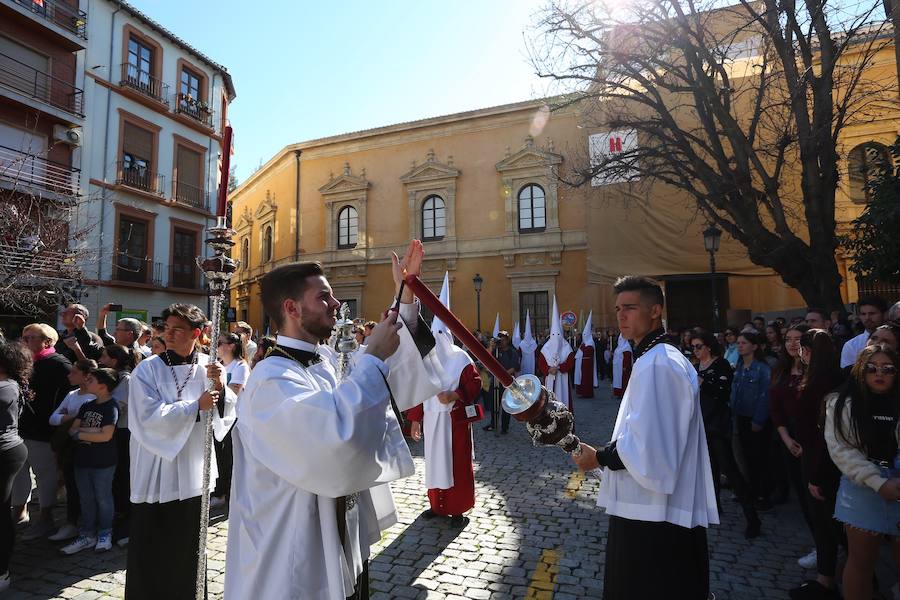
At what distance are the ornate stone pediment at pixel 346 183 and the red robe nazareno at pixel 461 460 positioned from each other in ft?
81.6

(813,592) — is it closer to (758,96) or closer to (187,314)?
(187,314)

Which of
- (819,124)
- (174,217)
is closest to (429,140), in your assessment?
(174,217)

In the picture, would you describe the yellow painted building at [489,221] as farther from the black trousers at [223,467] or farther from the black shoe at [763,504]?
the black trousers at [223,467]

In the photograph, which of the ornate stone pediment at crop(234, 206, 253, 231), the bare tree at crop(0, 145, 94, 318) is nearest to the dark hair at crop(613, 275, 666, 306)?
the bare tree at crop(0, 145, 94, 318)

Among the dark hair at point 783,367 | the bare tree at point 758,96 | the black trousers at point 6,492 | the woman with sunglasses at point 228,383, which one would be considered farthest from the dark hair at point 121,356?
the bare tree at point 758,96

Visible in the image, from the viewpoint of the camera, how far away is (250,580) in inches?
79.0

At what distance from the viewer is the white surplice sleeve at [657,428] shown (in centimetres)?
236

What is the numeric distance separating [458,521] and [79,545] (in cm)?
330

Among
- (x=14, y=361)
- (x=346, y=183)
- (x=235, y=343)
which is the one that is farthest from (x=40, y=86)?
(x=14, y=361)

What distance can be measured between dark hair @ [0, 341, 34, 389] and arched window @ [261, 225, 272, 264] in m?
31.5

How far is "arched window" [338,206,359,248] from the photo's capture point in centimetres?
2969

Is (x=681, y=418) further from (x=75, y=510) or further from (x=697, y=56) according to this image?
(x=697, y=56)

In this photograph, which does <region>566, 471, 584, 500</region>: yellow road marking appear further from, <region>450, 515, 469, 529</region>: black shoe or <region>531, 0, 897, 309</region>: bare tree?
<region>531, 0, 897, 309</region>: bare tree

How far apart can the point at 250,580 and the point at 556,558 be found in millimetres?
2984
